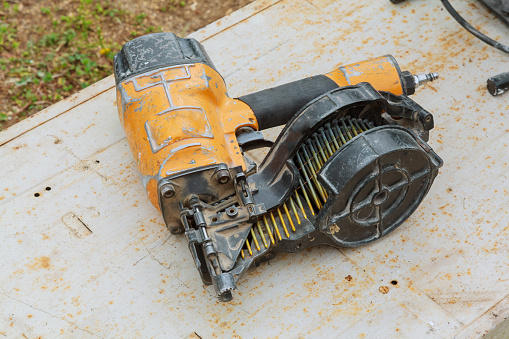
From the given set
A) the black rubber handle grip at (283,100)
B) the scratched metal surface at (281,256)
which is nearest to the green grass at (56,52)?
the scratched metal surface at (281,256)

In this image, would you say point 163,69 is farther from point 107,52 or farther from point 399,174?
point 107,52

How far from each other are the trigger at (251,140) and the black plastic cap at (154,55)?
0.96ft

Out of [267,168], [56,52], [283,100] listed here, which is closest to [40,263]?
[267,168]

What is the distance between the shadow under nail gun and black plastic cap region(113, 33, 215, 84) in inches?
0.7

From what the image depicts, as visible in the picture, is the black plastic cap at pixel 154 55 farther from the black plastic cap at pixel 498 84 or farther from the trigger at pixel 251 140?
the black plastic cap at pixel 498 84

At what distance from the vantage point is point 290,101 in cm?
185

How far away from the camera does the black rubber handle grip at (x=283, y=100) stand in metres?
1.85

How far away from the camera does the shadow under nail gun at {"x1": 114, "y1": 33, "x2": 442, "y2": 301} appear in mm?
1521

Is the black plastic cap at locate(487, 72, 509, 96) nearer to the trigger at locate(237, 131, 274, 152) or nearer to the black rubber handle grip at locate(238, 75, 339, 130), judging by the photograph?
the black rubber handle grip at locate(238, 75, 339, 130)

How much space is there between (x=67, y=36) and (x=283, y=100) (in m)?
1.77

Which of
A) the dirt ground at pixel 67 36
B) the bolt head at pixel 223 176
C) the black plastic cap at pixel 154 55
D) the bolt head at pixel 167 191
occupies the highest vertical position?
the black plastic cap at pixel 154 55

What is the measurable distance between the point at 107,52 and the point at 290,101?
155 centimetres

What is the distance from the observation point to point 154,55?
1.86 m

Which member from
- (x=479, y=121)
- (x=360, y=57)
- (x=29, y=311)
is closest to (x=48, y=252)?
(x=29, y=311)
